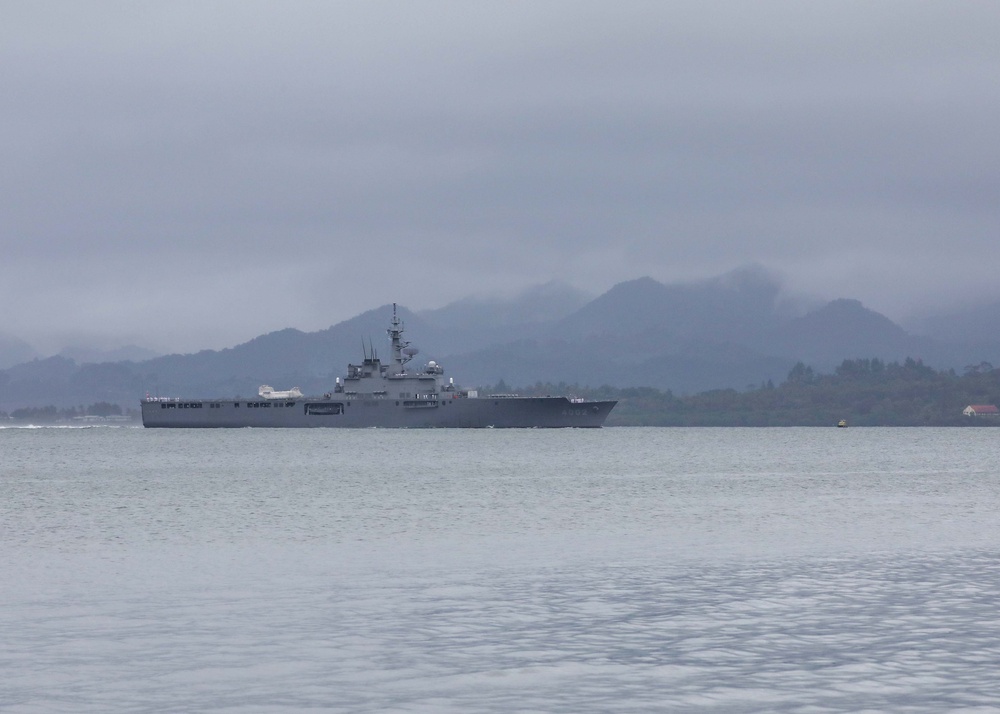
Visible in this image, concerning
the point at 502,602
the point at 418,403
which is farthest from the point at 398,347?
the point at 502,602

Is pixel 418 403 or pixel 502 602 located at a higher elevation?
pixel 418 403

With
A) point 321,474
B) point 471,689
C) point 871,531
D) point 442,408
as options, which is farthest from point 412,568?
point 442,408

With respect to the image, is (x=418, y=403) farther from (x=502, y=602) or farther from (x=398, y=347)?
(x=502, y=602)

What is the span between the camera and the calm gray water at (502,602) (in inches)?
812

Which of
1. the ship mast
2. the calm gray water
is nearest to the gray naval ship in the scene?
the ship mast

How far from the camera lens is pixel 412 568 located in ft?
119

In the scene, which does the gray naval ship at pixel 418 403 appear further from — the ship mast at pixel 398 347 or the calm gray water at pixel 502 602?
the calm gray water at pixel 502 602

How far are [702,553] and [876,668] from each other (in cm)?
1763

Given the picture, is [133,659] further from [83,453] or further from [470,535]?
[83,453]

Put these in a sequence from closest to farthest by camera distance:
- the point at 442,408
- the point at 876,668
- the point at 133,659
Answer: the point at 876,668 < the point at 133,659 < the point at 442,408

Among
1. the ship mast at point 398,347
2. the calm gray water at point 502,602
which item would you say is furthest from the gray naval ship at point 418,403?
the calm gray water at point 502,602

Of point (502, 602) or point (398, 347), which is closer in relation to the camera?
point (502, 602)

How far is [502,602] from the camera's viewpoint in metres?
29.6

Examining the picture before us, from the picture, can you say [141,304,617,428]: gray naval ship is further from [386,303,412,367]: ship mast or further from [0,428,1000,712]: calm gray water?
[0,428,1000,712]: calm gray water
